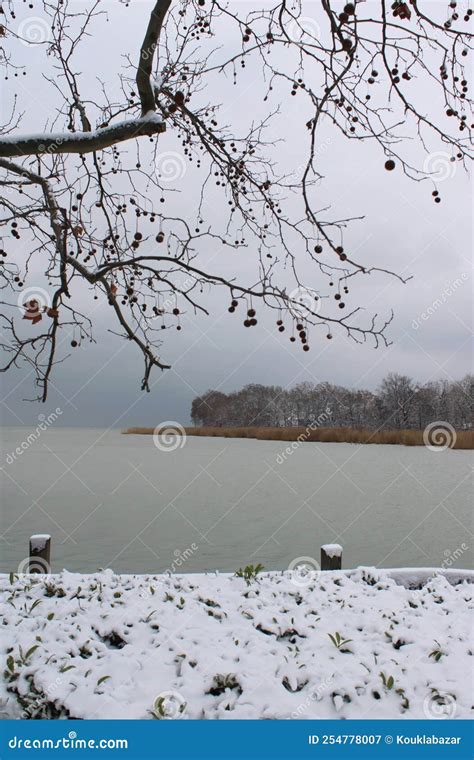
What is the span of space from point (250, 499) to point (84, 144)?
10.2 m

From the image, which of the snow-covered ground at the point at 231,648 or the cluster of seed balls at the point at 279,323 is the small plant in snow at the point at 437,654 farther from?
the cluster of seed balls at the point at 279,323

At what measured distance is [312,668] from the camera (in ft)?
12.1

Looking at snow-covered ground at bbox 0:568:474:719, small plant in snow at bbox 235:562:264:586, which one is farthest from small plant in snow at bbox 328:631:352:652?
small plant in snow at bbox 235:562:264:586

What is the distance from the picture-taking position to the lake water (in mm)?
8078

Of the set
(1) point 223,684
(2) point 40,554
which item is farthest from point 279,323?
(2) point 40,554

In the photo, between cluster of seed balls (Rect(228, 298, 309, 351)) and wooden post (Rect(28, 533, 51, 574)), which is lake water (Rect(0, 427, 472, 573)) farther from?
cluster of seed balls (Rect(228, 298, 309, 351))

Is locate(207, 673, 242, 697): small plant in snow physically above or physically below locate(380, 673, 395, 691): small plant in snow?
below

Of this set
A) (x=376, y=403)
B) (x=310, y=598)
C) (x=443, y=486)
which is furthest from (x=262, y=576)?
(x=376, y=403)

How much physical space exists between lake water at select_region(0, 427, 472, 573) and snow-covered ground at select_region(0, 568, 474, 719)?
7.09 feet

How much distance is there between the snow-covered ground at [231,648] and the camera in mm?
3400

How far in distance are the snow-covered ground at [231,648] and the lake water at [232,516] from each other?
2.16 m

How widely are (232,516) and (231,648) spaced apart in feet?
22.8

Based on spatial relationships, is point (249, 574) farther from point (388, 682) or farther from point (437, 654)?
point (388, 682)
